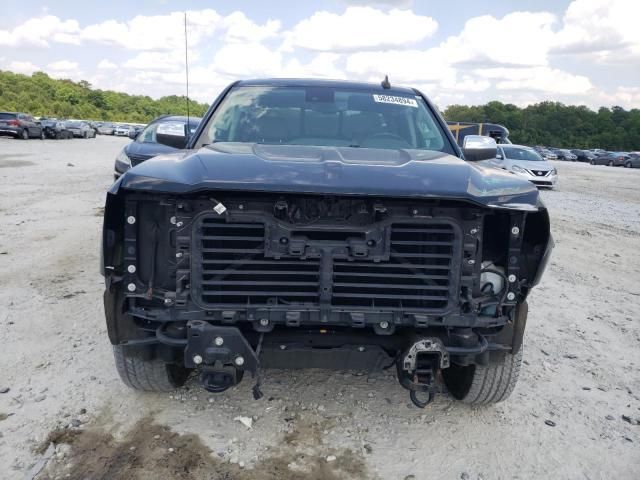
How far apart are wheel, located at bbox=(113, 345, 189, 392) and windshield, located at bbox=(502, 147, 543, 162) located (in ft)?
60.1

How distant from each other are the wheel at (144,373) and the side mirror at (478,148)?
8.08ft

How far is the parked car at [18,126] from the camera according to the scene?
29.6 m

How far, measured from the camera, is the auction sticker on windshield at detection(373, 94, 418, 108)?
432cm

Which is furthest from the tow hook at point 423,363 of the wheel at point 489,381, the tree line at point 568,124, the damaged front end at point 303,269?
the tree line at point 568,124

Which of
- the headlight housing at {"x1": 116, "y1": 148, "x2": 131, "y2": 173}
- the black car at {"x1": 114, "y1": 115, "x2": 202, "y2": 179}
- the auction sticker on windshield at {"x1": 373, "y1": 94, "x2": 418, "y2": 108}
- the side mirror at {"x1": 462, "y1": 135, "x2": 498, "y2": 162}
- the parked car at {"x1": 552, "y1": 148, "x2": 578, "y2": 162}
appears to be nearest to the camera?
the side mirror at {"x1": 462, "y1": 135, "x2": 498, "y2": 162}

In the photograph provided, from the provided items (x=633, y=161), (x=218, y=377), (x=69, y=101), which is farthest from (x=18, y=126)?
(x=69, y=101)

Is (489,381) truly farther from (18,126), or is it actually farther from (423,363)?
(18,126)

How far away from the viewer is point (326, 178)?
2.57m

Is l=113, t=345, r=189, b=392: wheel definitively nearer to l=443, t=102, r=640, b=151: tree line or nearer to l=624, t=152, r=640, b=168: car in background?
l=624, t=152, r=640, b=168: car in background

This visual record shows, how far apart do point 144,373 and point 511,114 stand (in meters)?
102

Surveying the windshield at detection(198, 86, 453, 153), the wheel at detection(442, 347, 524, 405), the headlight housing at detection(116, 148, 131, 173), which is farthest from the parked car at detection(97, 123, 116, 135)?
the wheel at detection(442, 347, 524, 405)

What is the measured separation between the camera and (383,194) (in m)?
2.52

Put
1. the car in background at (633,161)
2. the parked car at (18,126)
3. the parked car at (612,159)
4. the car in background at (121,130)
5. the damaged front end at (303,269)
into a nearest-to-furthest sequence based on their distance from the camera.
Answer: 1. the damaged front end at (303,269)
2. the parked car at (18,126)
3. the car in background at (633,161)
4. the parked car at (612,159)
5. the car in background at (121,130)

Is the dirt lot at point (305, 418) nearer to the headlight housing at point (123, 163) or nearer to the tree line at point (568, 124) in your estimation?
the headlight housing at point (123, 163)
